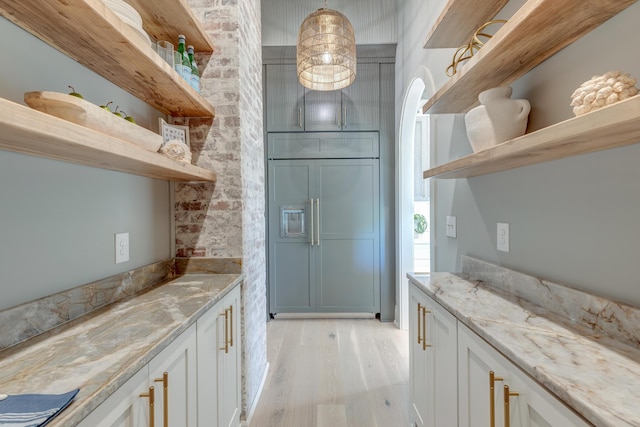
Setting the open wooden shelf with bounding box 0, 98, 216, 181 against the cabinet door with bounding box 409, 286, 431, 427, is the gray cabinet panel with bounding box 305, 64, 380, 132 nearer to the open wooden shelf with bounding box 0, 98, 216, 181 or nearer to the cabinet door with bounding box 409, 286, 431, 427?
the cabinet door with bounding box 409, 286, 431, 427

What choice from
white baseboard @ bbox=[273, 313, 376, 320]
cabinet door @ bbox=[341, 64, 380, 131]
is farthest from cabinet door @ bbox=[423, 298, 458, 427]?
cabinet door @ bbox=[341, 64, 380, 131]

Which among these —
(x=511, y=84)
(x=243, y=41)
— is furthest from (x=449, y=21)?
(x=243, y=41)

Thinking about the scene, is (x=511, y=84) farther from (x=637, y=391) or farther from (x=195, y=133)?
(x=195, y=133)

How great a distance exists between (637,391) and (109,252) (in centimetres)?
166

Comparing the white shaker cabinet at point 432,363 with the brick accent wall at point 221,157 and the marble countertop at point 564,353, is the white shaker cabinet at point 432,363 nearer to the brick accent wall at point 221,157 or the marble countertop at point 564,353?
the marble countertop at point 564,353

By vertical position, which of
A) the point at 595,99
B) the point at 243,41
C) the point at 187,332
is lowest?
the point at 187,332

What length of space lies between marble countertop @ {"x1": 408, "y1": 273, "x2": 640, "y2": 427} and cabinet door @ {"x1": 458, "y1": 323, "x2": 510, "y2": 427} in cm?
5

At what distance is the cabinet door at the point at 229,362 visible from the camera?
1445 mm

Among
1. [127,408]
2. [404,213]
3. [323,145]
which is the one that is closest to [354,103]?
[323,145]

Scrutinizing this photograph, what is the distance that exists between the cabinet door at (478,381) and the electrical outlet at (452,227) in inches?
36.2

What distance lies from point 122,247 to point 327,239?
2382 mm

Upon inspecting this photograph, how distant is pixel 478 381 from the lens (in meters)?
0.96

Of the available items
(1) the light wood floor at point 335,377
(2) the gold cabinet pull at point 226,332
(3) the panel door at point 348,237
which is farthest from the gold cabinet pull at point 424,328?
(3) the panel door at point 348,237

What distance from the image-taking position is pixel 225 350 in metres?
1.50
